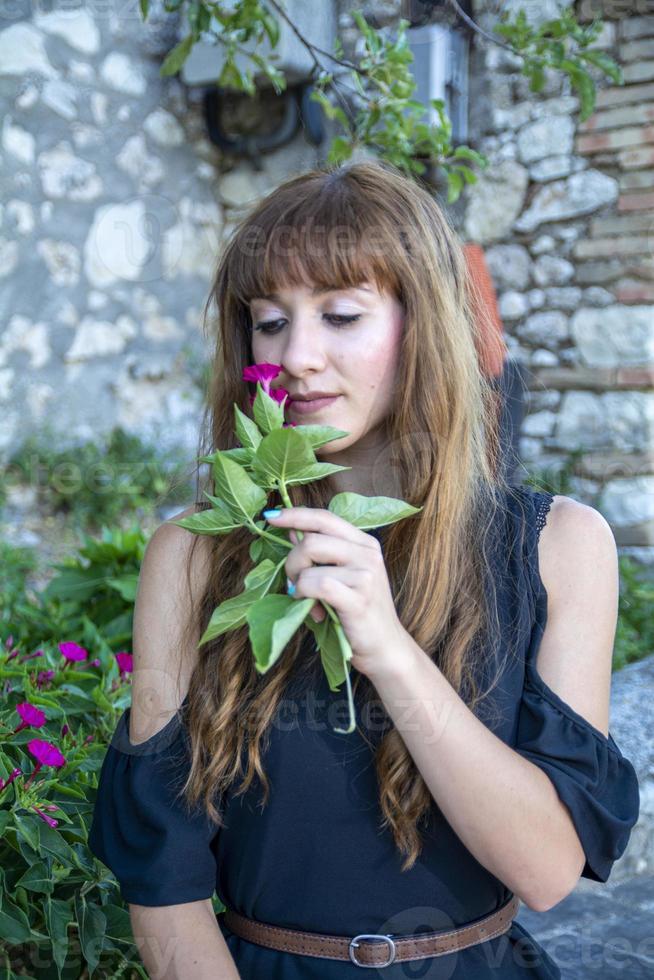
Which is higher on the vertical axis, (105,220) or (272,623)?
(105,220)

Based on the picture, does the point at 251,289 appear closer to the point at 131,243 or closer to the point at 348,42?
the point at 131,243

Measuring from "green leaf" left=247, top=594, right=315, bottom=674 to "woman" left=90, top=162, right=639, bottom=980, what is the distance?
0.95 ft

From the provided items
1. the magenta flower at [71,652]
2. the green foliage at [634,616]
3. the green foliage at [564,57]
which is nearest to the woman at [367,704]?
the magenta flower at [71,652]

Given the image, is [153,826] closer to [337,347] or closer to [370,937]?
[370,937]

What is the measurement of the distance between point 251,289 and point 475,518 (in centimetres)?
48

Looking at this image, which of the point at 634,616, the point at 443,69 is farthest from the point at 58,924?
the point at 443,69

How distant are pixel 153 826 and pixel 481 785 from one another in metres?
0.47

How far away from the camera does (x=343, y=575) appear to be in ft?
3.31

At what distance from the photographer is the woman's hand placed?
1.00 meters

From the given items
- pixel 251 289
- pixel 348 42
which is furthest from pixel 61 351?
pixel 251 289

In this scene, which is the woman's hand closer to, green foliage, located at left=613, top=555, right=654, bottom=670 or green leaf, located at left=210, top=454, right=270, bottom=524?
green leaf, located at left=210, top=454, right=270, bottom=524

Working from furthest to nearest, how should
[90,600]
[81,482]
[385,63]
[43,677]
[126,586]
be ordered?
[81,482]
[90,600]
[126,586]
[385,63]
[43,677]

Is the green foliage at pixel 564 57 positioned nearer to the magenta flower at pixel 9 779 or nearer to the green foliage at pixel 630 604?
the green foliage at pixel 630 604

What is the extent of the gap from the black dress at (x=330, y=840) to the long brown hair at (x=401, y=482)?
0.03 meters
